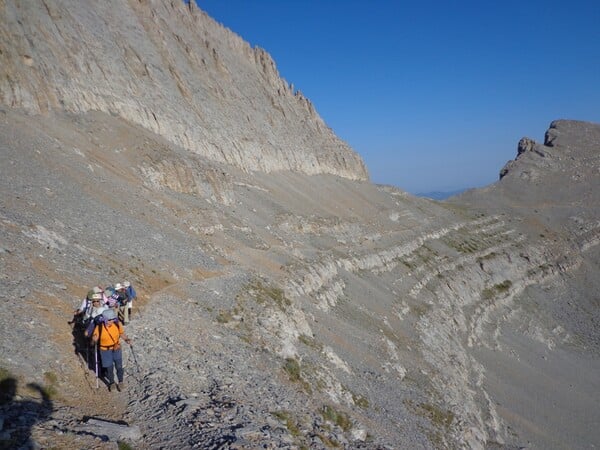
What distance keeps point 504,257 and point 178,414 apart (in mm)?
89839

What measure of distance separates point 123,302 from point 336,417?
9946 millimetres

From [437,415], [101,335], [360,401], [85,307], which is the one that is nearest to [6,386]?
[101,335]

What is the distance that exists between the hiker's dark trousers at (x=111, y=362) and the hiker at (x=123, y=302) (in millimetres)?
4069

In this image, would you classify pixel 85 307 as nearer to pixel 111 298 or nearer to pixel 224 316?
pixel 111 298

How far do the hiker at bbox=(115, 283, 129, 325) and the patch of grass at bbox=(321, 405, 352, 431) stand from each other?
28.6 ft

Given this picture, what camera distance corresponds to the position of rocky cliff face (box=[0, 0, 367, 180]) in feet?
140

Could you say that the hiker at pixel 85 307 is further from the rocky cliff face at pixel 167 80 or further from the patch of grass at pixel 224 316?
the rocky cliff face at pixel 167 80

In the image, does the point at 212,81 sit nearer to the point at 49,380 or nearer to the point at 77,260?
the point at 77,260

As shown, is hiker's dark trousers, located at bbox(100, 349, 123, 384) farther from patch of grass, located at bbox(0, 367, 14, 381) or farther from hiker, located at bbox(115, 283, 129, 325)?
hiker, located at bbox(115, 283, 129, 325)

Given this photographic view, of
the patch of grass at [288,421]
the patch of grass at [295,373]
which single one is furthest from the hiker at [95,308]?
the patch of grass at [295,373]

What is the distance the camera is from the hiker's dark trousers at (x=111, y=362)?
12.5 m

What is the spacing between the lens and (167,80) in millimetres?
62594

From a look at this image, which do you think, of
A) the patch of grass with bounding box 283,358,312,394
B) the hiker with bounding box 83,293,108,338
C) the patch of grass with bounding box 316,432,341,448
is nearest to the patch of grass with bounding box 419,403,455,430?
the patch of grass with bounding box 283,358,312,394

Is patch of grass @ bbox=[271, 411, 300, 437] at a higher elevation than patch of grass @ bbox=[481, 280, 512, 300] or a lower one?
higher
